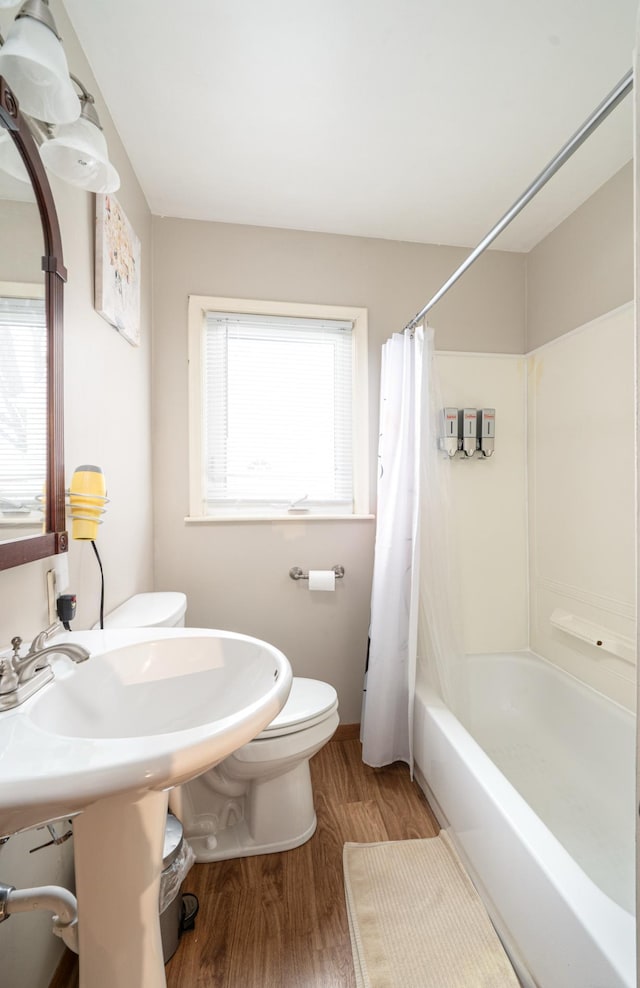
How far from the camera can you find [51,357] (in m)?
0.97

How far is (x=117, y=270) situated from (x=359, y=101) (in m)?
0.96

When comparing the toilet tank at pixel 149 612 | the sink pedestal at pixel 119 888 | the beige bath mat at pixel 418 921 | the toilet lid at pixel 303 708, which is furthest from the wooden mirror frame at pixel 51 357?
the beige bath mat at pixel 418 921

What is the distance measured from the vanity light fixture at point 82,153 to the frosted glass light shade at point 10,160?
0.05 meters

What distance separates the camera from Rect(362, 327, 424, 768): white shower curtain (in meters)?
1.75

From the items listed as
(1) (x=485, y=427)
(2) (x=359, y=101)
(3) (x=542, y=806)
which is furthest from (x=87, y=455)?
(3) (x=542, y=806)

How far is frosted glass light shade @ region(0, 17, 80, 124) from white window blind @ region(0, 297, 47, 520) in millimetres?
346

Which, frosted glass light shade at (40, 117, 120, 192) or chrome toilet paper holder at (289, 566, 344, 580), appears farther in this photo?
chrome toilet paper holder at (289, 566, 344, 580)

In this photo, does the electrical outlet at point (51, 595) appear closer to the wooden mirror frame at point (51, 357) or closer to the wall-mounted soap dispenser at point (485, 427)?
the wooden mirror frame at point (51, 357)

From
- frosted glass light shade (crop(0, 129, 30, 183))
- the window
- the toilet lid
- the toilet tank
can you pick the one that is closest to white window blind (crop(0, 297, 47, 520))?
frosted glass light shade (crop(0, 129, 30, 183))

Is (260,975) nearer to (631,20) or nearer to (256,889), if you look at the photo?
(256,889)

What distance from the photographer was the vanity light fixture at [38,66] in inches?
27.6

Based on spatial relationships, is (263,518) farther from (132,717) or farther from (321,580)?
(132,717)

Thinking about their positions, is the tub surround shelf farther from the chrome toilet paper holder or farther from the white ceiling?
the white ceiling

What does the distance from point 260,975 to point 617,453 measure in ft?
6.50
